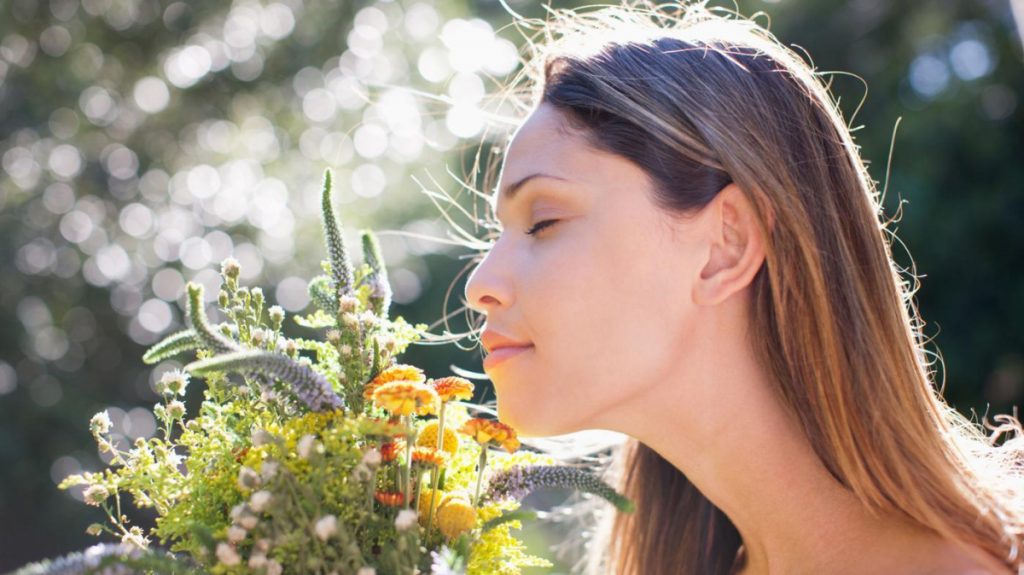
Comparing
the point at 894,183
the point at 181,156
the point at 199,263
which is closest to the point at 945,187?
the point at 894,183

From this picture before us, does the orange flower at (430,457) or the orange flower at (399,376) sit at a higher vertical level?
the orange flower at (399,376)

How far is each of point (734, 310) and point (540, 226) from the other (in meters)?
0.46

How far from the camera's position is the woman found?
2.04 m

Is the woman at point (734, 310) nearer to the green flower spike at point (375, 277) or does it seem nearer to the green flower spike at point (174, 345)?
the green flower spike at point (375, 277)

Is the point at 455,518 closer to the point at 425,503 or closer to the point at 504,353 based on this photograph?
the point at 425,503

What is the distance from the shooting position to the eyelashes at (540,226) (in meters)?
2.11

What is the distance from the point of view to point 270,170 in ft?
43.1

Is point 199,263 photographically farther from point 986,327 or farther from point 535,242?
point 535,242

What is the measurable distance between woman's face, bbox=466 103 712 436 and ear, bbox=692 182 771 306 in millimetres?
46

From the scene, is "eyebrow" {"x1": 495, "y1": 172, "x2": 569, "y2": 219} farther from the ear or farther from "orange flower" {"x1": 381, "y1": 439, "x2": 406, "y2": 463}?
"orange flower" {"x1": 381, "y1": 439, "x2": 406, "y2": 463}

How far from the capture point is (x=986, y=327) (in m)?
9.77

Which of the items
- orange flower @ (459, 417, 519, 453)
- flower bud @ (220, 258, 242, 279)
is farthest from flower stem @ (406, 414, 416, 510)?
flower bud @ (220, 258, 242, 279)

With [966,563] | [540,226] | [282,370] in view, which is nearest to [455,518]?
[282,370]

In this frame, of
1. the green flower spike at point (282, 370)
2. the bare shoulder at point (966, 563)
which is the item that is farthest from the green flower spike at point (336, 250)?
the bare shoulder at point (966, 563)
